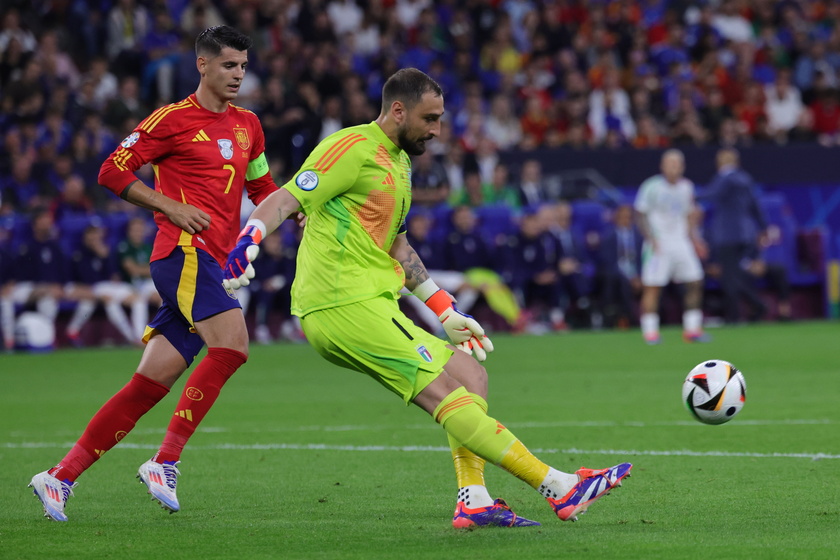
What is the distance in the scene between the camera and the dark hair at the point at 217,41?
21.4ft

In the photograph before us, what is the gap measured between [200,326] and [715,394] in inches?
108

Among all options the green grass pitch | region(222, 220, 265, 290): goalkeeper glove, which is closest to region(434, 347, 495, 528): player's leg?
the green grass pitch

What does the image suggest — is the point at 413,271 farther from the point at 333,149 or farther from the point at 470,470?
the point at 470,470

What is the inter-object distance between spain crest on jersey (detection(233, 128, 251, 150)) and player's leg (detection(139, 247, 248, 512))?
0.67 m

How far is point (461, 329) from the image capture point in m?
5.71

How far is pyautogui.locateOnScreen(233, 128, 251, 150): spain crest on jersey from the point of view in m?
6.68

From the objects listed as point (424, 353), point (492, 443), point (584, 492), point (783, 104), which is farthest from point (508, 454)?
point (783, 104)

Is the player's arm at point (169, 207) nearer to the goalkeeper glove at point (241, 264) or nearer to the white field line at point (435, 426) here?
the goalkeeper glove at point (241, 264)

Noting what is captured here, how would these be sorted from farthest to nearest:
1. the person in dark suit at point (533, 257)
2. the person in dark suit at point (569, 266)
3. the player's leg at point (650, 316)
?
the person in dark suit at point (569, 266) → the person in dark suit at point (533, 257) → the player's leg at point (650, 316)

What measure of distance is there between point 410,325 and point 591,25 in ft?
66.2

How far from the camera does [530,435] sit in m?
8.87

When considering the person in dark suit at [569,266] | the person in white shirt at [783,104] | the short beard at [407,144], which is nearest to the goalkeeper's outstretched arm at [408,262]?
the short beard at [407,144]

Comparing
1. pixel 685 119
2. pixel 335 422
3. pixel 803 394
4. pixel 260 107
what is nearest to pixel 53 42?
pixel 260 107

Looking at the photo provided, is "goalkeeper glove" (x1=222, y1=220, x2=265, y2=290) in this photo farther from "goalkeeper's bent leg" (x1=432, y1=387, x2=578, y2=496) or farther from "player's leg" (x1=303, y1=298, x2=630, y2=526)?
"goalkeeper's bent leg" (x1=432, y1=387, x2=578, y2=496)
